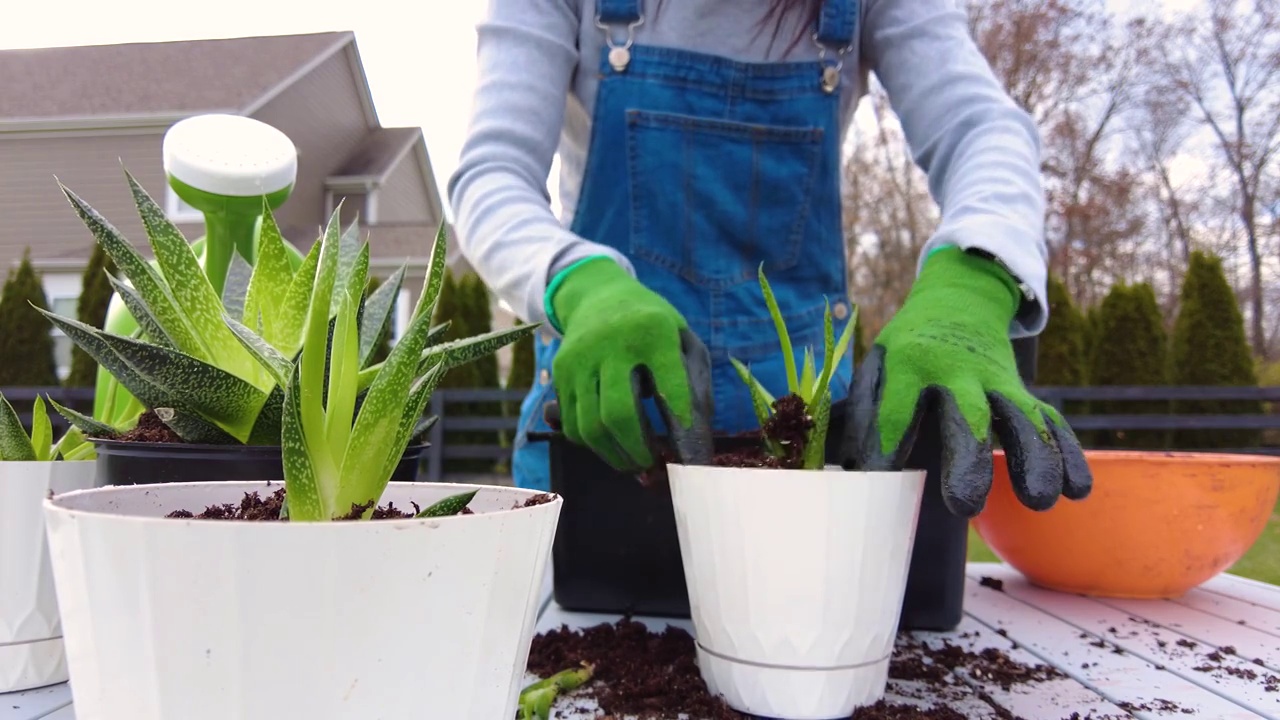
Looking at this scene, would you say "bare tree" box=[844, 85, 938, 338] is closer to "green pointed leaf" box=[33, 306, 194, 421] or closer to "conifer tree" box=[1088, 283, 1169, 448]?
"conifer tree" box=[1088, 283, 1169, 448]

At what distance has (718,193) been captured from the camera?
1117mm

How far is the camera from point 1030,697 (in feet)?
1.90

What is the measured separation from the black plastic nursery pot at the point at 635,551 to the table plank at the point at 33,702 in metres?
0.39

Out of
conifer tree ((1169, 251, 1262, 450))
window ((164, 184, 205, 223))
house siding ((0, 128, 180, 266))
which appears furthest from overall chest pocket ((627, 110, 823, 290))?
conifer tree ((1169, 251, 1262, 450))

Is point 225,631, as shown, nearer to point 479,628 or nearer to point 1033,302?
point 479,628

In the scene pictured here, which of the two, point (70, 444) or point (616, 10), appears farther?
point (616, 10)

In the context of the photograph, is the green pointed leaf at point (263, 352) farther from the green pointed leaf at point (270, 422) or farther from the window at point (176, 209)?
the window at point (176, 209)

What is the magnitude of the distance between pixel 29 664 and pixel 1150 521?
3.20 ft

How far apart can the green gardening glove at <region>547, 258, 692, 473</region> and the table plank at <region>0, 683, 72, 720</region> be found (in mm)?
389

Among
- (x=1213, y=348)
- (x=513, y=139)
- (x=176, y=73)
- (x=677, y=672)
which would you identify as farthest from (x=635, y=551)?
(x=176, y=73)

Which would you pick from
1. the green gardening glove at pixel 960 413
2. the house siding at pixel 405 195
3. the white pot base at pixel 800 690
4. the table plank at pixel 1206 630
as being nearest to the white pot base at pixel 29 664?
the white pot base at pixel 800 690

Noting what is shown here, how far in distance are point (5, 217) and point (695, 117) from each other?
1.40 m

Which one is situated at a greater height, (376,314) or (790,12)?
(790,12)

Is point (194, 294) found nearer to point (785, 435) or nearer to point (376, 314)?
point (376, 314)
